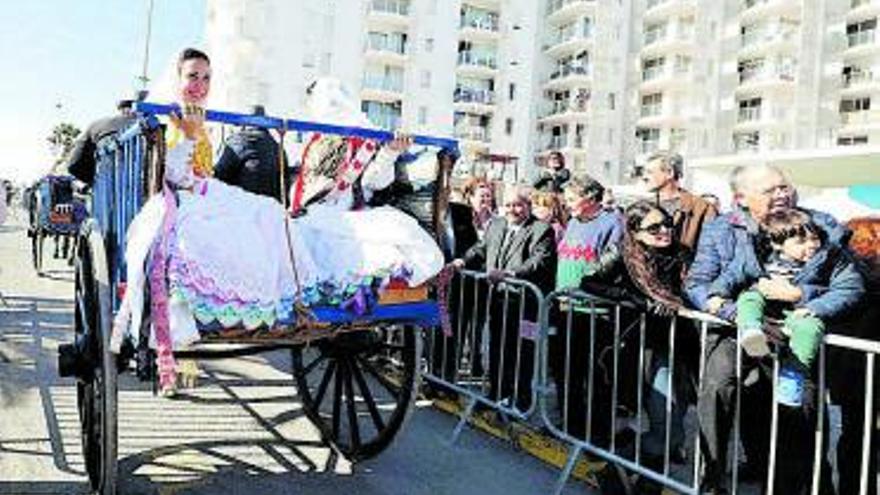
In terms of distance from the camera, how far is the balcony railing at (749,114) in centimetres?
5921

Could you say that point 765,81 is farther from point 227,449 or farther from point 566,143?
point 227,449

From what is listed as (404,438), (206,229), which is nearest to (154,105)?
(206,229)

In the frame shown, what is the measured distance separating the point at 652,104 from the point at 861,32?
14.9 meters

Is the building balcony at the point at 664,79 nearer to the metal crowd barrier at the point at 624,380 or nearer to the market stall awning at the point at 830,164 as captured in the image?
the market stall awning at the point at 830,164

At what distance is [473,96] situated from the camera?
63438 mm

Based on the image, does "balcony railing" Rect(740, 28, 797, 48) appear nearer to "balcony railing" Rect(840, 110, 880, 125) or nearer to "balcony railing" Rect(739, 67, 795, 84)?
"balcony railing" Rect(739, 67, 795, 84)

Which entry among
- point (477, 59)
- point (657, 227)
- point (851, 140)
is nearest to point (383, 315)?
point (657, 227)

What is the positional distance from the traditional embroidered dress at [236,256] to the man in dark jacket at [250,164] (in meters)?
0.62

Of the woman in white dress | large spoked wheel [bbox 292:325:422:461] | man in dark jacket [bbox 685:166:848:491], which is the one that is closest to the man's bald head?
man in dark jacket [bbox 685:166:848:491]

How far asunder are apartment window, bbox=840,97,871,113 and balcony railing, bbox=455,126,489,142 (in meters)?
22.4

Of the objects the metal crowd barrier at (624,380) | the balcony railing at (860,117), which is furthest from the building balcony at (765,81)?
the metal crowd barrier at (624,380)

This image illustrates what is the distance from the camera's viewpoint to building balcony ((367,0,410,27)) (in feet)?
199

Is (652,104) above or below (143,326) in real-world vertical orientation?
above

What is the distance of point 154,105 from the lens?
4020 millimetres
